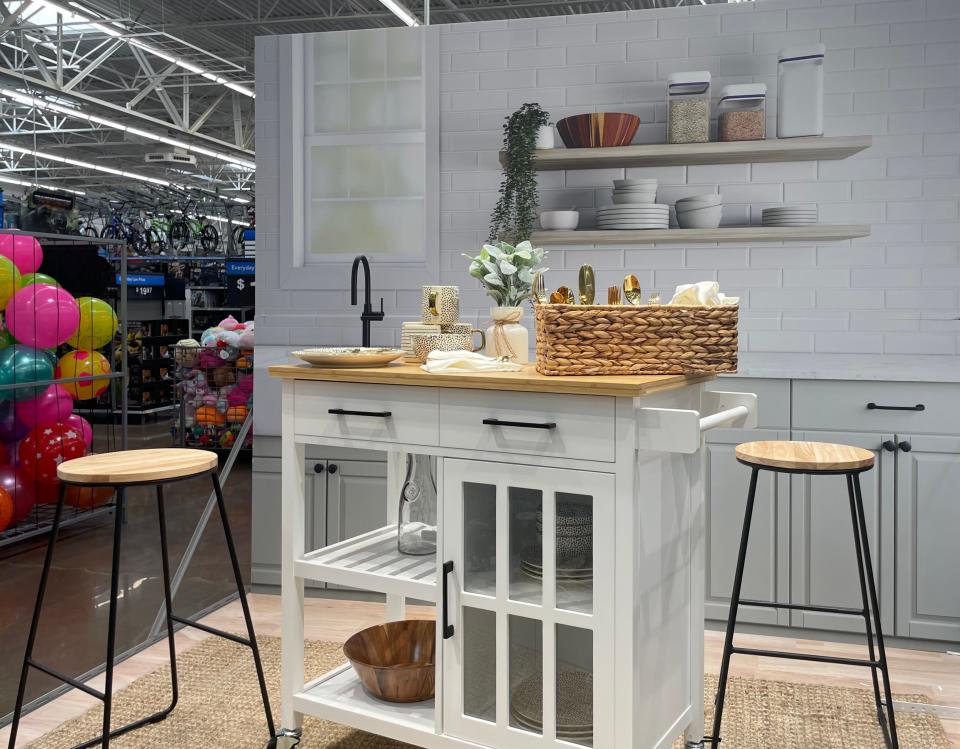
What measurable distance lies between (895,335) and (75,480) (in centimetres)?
302

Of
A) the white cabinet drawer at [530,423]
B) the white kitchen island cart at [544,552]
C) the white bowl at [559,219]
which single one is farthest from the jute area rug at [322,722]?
the white bowl at [559,219]

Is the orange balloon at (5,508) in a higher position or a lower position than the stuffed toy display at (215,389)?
lower

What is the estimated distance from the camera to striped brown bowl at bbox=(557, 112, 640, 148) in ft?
11.6

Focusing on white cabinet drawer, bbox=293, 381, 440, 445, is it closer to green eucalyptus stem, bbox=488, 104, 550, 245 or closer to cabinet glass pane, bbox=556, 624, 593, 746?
cabinet glass pane, bbox=556, 624, 593, 746

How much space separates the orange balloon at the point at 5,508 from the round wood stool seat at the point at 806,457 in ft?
12.4

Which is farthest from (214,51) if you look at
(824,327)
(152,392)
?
(824,327)

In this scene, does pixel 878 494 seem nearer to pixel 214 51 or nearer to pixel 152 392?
pixel 152 392

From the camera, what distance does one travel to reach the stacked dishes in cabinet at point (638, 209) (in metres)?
3.55

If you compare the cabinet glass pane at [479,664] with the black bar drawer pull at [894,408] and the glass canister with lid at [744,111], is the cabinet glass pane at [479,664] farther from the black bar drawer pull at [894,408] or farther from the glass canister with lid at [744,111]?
the glass canister with lid at [744,111]

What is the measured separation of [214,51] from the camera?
36.9 ft

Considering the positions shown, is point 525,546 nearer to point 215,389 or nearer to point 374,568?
point 374,568

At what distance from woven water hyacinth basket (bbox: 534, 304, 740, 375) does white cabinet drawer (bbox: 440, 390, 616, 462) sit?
0.28 ft

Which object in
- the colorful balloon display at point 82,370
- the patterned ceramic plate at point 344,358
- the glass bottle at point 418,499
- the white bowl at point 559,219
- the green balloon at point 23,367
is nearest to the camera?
the patterned ceramic plate at point 344,358

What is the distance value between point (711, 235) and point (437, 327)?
163 cm
